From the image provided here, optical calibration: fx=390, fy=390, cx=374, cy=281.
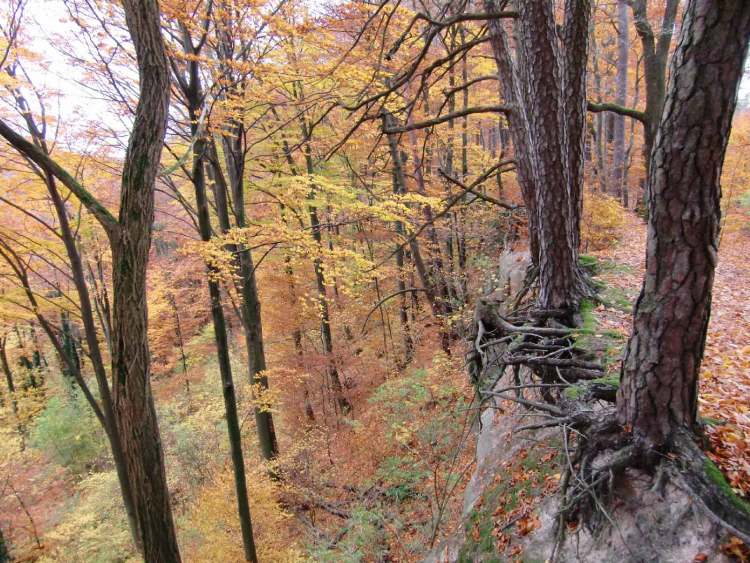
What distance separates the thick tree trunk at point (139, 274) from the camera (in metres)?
3.22

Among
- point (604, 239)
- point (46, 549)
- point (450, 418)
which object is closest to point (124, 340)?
point (450, 418)

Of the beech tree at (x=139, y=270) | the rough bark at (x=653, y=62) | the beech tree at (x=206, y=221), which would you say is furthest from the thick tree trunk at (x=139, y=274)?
the rough bark at (x=653, y=62)

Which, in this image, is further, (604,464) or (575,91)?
(575,91)

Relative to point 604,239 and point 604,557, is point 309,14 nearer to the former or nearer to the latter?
point 604,239

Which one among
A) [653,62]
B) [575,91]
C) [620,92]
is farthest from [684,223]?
[620,92]

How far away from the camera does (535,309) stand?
394 cm

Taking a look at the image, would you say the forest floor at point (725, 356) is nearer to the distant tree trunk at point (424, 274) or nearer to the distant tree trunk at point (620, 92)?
the distant tree trunk at point (424, 274)

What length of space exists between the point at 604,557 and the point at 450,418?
5.80 metres

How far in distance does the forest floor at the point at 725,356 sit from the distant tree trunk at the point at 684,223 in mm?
302

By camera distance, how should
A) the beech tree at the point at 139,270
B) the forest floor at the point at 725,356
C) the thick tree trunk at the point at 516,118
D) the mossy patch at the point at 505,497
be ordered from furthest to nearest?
the thick tree trunk at the point at 516,118, the beech tree at the point at 139,270, the mossy patch at the point at 505,497, the forest floor at the point at 725,356

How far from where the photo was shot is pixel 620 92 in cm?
1229

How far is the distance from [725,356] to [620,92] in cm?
1220

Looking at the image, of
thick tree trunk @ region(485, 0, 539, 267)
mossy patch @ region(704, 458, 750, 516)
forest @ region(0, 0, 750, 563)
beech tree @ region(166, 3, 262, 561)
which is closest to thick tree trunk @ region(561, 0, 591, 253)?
forest @ region(0, 0, 750, 563)

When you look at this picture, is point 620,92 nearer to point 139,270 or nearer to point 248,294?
point 248,294
